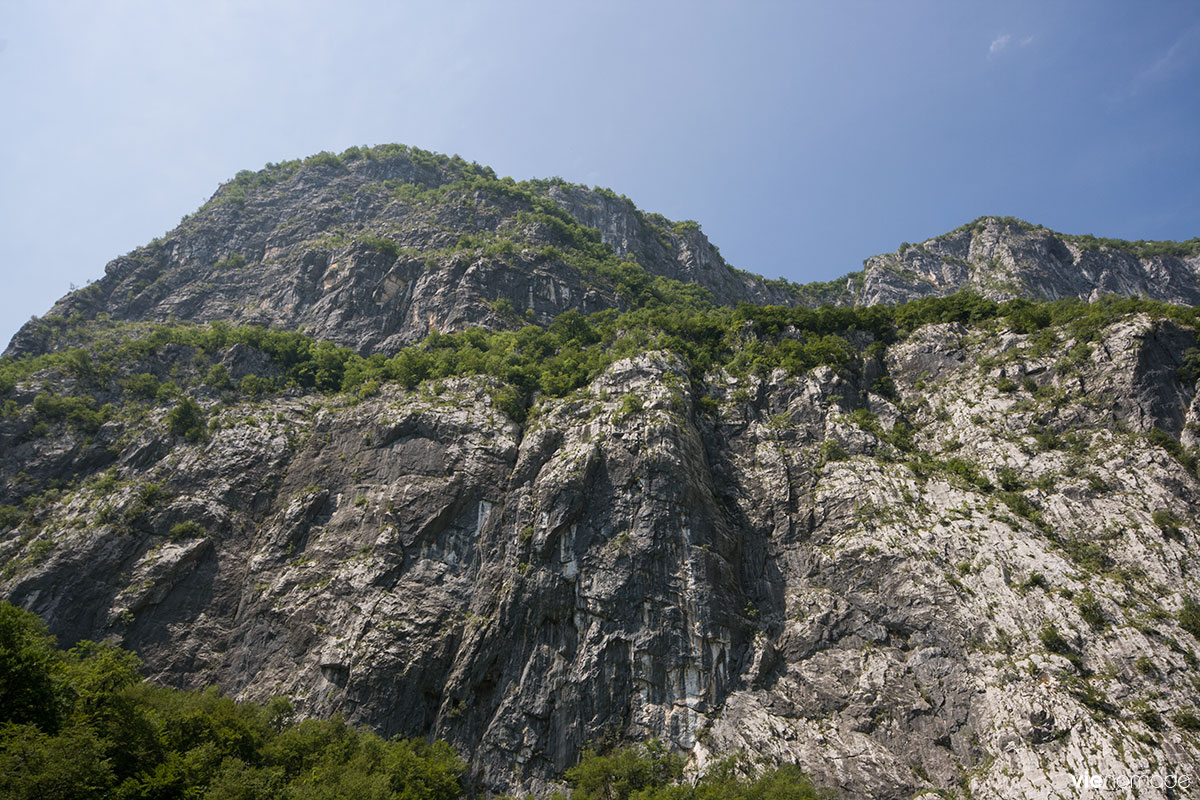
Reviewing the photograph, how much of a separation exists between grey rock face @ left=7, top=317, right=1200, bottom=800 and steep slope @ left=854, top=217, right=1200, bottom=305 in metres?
49.4

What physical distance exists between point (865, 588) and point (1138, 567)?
13355 mm

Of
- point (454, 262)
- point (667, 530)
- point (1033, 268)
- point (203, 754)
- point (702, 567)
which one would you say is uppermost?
point (1033, 268)

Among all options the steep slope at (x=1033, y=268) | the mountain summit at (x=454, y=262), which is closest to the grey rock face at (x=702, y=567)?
the mountain summit at (x=454, y=262)

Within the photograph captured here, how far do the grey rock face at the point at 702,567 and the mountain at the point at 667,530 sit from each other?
0.59 ft

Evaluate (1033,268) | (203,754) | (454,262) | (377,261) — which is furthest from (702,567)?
(1033,268)

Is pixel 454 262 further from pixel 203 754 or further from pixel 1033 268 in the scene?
pixel 1033 268

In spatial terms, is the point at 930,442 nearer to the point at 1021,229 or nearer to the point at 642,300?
the point at 642,300

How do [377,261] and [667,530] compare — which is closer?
[667,530]

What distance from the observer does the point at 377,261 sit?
71875mm

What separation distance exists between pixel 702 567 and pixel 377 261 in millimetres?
54150

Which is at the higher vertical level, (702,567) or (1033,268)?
(1033,268)

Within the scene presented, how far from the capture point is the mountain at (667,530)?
30.7m

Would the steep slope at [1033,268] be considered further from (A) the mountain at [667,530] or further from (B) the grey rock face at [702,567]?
(B) the grey rock face at [702,567]

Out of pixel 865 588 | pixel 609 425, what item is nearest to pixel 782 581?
pixel 865 588
